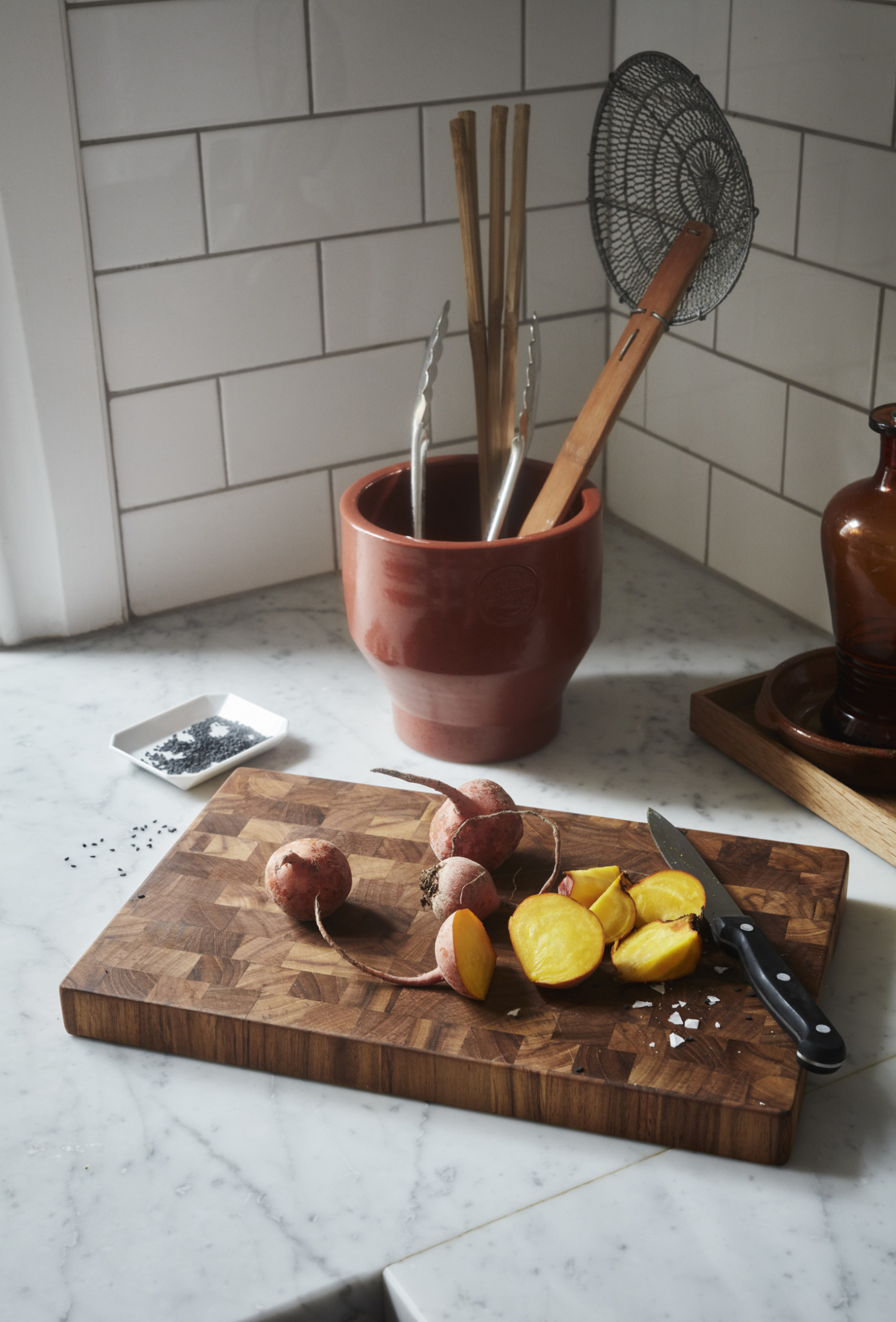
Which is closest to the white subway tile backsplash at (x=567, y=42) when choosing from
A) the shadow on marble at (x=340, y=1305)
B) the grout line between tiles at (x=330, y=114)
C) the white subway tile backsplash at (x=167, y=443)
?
the grout line between tiles at (x=330, y=114)

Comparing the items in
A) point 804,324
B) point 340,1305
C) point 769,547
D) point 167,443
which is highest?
point 804,324

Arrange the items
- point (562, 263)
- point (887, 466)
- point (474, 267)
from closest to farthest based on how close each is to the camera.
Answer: point (887, 466) < point (474, 267) < point (562, 263)

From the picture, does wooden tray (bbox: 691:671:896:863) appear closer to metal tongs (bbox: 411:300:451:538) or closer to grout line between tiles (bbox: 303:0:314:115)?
metal tongs (bbox: 411:300:451:538)

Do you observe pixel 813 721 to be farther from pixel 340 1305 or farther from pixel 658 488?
pixel 340 1305

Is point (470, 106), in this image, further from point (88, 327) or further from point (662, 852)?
point (662, 852)

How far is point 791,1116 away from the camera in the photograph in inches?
25.4

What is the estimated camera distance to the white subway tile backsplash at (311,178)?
1104mm

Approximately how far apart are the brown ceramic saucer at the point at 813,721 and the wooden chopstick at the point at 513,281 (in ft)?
0.89

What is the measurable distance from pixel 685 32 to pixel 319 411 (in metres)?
0.46

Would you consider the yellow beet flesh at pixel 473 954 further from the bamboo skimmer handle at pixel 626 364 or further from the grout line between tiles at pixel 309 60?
the grout line between tiles at pixel 309 60

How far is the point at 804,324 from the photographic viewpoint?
1082mm

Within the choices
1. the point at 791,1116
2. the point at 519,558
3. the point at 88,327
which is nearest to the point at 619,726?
the point at 519,558

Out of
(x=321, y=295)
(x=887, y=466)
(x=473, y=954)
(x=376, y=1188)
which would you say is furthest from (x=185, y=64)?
(x=376, y=1188)

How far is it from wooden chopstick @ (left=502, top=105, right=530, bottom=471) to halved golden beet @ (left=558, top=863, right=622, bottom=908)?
360mm
